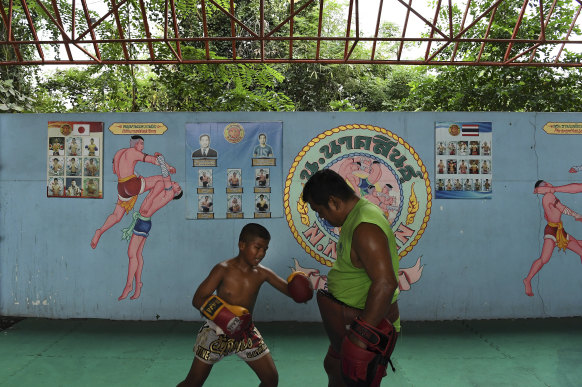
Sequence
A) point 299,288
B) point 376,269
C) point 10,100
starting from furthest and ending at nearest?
point 10,100, point 299,288, point 376,269

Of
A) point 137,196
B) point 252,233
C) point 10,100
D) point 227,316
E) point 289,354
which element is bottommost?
point 289,354

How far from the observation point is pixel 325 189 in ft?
8.84

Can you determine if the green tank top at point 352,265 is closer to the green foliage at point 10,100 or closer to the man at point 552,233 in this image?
the man at point 552,233

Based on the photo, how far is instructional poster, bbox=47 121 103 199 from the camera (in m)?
5.55

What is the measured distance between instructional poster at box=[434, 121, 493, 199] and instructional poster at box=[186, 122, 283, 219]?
193cm

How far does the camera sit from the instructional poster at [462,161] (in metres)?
5.59

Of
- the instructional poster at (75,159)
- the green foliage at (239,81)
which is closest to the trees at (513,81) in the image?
the green foliage at (239,81)

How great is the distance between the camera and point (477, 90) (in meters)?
8.99

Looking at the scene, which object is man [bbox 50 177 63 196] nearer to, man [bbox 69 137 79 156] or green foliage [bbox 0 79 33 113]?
man [bbox 69 137 79 156]

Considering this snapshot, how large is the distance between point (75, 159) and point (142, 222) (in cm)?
110

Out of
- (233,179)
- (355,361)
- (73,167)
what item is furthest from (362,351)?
(73,167)

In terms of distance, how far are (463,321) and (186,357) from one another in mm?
3214

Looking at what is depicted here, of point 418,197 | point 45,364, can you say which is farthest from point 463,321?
point 45,364

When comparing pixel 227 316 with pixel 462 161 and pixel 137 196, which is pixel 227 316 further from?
pixel 462 161
